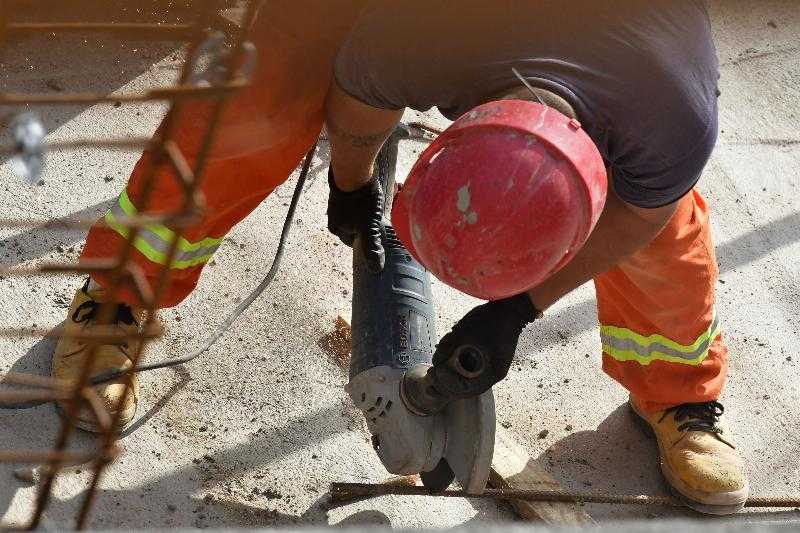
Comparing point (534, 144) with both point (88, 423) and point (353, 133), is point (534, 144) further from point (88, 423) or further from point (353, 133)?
point (88, 423)

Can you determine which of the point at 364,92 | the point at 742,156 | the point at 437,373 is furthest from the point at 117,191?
the point at 742,156

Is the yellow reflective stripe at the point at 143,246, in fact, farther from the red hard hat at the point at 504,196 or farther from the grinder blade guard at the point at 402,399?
the red hard hat at the point at 504,196

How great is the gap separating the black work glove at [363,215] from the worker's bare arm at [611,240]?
498 mm

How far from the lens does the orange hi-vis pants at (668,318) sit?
3.04 meters

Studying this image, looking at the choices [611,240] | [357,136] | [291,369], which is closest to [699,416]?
[611,240]

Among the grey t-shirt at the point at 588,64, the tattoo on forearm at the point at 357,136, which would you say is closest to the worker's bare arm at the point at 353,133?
the tattoo on forearm at the point at 357,136

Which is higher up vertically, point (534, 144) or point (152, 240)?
point (534, 144)

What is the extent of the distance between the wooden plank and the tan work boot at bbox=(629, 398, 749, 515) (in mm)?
348

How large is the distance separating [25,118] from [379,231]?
160 cm

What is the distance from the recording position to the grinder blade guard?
280cm

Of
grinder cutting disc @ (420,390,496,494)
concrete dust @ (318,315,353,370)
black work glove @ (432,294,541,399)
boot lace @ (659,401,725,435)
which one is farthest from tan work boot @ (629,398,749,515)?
concrete dust @ (318,315,353,370)

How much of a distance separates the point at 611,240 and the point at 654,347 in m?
0.53

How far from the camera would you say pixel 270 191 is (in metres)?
2.94

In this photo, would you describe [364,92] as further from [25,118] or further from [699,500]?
[699,500]
